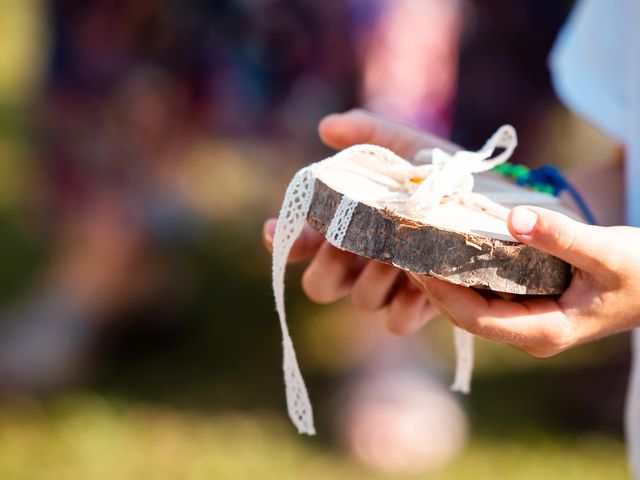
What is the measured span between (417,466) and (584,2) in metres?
1.14

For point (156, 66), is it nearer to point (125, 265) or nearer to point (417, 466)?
point (125, 265)

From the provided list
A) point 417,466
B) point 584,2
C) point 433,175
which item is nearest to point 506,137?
point 433,175

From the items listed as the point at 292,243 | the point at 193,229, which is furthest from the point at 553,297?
the point at 193,229

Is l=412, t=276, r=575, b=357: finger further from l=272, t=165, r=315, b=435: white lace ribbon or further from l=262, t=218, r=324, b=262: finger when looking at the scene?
l=262, t=218, r=324, b=262: finger

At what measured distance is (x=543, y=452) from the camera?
2090mm

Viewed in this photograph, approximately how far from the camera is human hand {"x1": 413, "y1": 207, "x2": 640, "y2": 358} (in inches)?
30.0

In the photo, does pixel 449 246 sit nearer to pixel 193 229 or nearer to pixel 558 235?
pixel 558 235

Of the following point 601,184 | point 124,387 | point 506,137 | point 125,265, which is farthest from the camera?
point 125,265

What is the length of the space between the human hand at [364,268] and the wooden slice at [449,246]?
7.3 inches

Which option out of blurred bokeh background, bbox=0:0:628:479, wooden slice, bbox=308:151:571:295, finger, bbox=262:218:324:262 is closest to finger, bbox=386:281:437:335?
finger, bbox=262:218:324:262

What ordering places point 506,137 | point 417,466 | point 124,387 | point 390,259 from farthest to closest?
point 124,387 < point 417,466 < point 506,137 < point 390,259

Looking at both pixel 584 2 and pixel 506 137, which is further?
pixel 584 2

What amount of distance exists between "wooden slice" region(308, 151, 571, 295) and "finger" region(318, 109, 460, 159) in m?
0.22

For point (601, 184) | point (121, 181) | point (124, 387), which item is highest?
point (601, 184)
